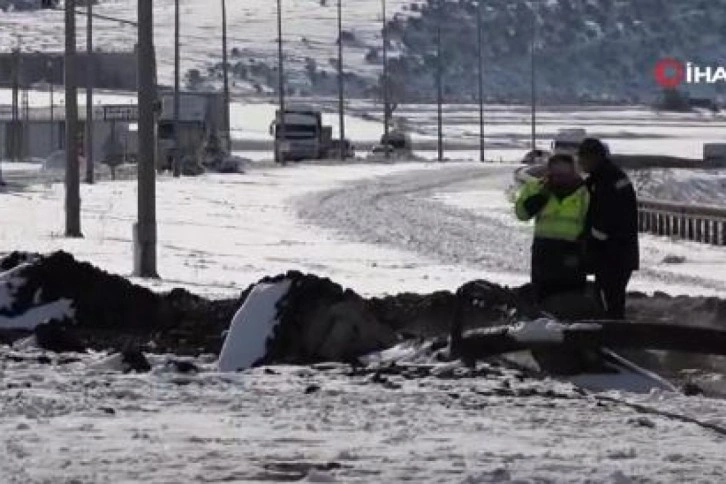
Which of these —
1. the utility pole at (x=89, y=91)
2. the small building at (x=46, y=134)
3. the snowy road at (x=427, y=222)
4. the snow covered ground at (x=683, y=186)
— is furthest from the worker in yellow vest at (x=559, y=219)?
the small building at (x=46, y=134)

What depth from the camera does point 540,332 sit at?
41.3 ft

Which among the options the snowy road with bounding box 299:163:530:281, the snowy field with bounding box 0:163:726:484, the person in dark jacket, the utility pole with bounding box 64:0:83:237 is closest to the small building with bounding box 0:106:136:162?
the snowy road with bounding box 299:163:530:281

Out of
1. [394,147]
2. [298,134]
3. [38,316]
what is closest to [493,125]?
[394,147]

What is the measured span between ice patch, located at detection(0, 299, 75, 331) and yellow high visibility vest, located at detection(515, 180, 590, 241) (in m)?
4.25

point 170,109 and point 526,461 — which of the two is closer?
point 526,461

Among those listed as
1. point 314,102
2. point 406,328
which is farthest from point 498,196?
point 314,102

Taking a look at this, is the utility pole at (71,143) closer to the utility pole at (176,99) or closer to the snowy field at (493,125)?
the utility pole at (176,99)

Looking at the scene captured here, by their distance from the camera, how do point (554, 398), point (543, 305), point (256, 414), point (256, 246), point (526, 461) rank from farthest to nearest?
1. point (256, 246)
2. point (543, 305)
3. point (554, 398)
4. point (256, 414)
5. point (526, 461)

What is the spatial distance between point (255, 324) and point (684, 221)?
24.4m

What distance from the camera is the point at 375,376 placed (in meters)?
12.4

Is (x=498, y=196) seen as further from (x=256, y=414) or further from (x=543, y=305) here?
(x=256, y=414)

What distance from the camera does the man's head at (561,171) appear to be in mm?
13578

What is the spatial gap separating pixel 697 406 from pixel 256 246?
65.2ft

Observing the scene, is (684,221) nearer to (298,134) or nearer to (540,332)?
(540,332)
